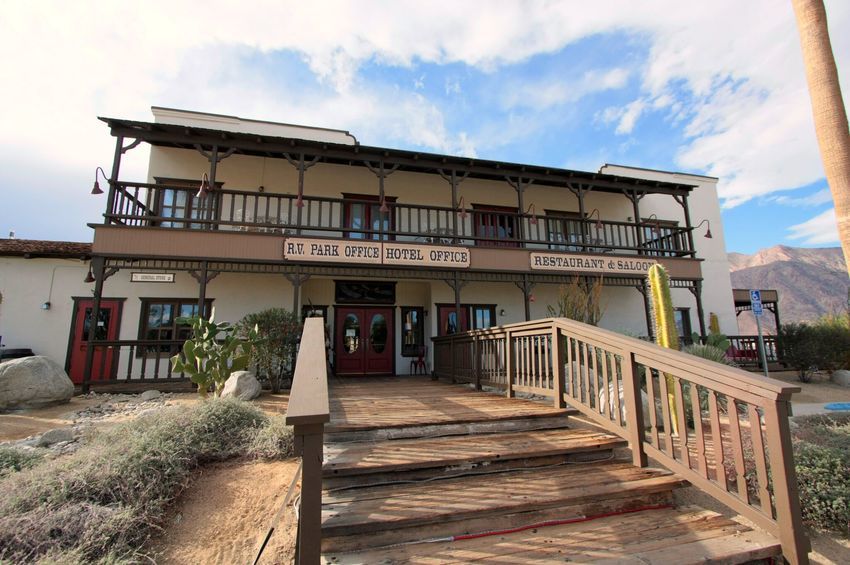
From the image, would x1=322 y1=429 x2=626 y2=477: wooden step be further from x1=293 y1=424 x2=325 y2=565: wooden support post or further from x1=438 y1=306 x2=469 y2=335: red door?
x1=438 y1=306 x2=469 y2=335: red door

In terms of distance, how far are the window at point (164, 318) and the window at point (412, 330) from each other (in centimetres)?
583

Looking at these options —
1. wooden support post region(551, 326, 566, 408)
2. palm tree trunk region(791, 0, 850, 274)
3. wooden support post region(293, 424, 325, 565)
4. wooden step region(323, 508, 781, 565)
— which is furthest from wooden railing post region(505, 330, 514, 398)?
palm tree trunk region(791, 0, 850, 274)

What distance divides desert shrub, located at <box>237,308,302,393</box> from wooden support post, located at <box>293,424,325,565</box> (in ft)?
21.5

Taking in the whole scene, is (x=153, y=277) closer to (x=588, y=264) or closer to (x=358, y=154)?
(x=358, y=154)

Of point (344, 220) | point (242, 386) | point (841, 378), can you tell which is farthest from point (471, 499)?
point (841, 378)

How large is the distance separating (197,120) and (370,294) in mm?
7596

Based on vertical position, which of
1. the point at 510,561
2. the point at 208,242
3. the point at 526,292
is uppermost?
the point at 208,242

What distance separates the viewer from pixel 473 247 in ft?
37.7

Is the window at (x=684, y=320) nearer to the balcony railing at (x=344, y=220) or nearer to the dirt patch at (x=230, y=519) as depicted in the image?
the balcony railing at (x=344, y=220)

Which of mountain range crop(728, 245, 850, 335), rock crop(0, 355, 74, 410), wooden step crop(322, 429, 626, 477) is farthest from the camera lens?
mountain range crop(728, 245, 850, 335)

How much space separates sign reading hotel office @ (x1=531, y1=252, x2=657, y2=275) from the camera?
476 inches

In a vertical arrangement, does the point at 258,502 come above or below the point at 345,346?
below

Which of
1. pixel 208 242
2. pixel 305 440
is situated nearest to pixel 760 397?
pixel 305 440

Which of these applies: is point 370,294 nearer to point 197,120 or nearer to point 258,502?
point 197,120
